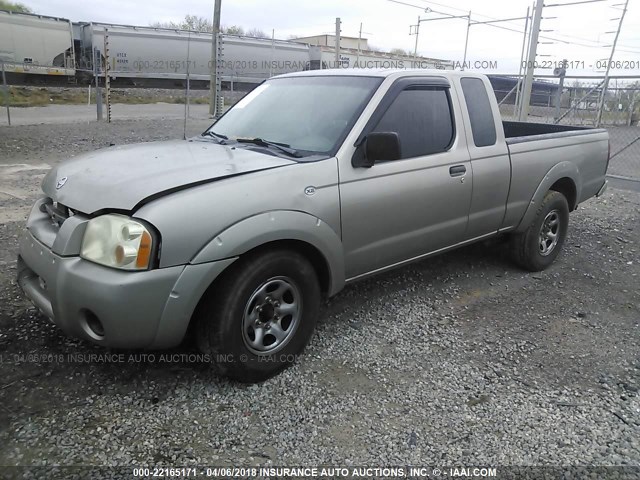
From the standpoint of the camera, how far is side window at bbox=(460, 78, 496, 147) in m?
4.32

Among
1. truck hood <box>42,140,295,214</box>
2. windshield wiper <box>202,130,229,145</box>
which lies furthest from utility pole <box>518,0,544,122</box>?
truck hood <box>42,140,295,214</box>

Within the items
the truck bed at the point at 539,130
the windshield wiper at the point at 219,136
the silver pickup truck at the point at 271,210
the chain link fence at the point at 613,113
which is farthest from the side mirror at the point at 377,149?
the chain link fence at the point at 613,113

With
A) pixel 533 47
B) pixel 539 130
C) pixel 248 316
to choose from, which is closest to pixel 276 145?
pixel 248 316

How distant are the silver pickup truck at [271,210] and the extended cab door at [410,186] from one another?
0.01m

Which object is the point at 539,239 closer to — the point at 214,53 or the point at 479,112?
the point at 479,112

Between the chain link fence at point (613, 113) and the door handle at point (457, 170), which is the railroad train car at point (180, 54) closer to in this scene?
the chain link fence at point (613, 113)

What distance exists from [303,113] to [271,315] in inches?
60.8

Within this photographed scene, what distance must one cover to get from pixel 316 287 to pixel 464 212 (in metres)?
1.65

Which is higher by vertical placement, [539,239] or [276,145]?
[276,145]

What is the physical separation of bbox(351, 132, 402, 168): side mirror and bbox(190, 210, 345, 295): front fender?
540 millimetres

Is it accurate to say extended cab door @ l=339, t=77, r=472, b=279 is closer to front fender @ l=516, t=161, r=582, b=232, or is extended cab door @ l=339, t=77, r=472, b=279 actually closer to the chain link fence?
front fender @ l=516, t=161, r=582, b=232

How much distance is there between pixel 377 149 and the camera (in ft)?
10.8

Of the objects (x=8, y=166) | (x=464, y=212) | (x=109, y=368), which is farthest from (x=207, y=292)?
(x=8, y=166)

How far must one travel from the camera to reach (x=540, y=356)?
3.58 m
